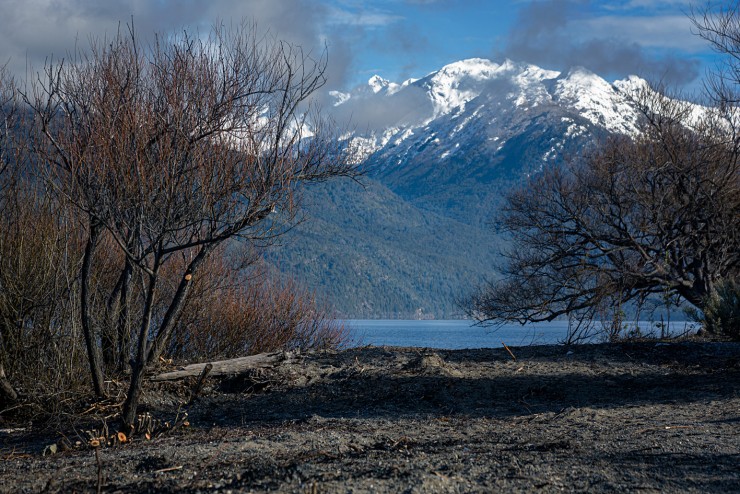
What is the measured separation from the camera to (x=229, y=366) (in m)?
10.6

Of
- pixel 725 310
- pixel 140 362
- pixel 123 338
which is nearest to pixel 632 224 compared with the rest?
pixel 725 310

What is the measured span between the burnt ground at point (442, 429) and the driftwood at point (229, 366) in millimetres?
123

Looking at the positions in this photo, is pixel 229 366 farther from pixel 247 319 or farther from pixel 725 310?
pixel 725 310

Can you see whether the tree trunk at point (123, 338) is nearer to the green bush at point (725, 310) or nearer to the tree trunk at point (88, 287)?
the tree trunk at point (88, 287)

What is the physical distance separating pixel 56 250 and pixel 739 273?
45.6 feet

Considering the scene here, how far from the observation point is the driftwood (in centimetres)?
1016

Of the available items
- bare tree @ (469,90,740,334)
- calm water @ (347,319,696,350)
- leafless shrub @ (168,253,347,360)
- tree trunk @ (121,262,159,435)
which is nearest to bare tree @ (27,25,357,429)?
tree trunk @ (121,262,159,435)

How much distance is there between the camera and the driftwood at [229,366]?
10.2 m

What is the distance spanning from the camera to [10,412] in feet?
30.7

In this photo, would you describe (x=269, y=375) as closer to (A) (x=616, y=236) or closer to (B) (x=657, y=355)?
(B) (x=657, y=355)

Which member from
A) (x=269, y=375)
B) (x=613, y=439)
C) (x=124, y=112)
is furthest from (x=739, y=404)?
(x=124, y=112)

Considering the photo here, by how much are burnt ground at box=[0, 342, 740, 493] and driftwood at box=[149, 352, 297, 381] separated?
12 centimetres

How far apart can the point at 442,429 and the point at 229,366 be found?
12.8 ft

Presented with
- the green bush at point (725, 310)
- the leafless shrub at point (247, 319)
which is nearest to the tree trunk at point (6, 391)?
the leafless shrub at point (247, 319)
